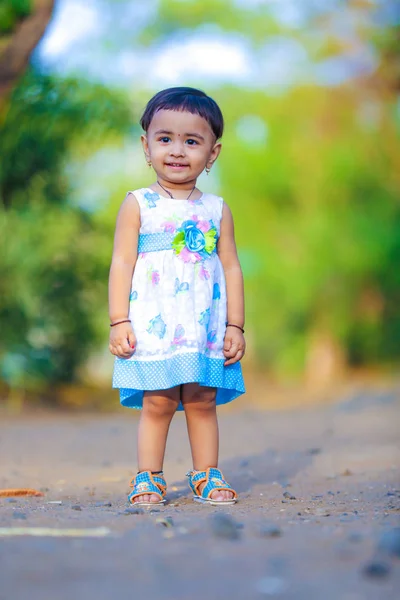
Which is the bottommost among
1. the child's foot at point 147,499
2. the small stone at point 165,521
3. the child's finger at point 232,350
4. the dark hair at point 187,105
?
the small stone at point 165,521

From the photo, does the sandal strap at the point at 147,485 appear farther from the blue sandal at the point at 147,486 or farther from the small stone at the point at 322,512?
the small stone at the point at 322,512

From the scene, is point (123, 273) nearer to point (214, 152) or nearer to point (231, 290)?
point (231, 290)

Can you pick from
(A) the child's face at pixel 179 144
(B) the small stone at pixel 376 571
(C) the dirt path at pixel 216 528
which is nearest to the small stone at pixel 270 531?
(C) the dirt path at pixel 216 528

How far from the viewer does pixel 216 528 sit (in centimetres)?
201

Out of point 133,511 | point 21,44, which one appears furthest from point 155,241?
point 21,44

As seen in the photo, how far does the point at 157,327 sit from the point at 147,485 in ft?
1.82

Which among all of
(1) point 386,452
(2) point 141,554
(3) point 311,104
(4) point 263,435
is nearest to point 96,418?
(4) point 263,435

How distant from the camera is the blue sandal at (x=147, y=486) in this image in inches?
114

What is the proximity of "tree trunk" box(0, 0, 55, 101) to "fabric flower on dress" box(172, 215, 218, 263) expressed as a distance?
375 centimetres

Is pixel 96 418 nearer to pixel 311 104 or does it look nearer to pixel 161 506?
pixel 161 506

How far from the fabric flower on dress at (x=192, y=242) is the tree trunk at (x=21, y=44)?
375 cm

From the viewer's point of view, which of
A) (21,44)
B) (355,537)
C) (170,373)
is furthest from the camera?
(21,44)

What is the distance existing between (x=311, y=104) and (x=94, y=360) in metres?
5.41

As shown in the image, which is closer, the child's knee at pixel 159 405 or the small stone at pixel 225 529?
the small stone at pixel 225 529
